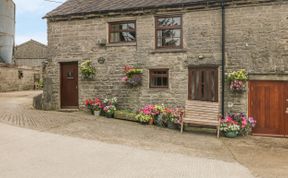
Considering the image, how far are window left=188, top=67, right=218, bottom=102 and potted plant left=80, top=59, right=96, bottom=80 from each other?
4.91 m

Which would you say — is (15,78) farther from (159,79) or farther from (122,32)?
(159,79)

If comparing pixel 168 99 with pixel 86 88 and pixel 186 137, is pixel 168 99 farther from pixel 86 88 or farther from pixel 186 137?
pixel 86 88

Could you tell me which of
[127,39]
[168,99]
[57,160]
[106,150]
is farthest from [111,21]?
[57,160]

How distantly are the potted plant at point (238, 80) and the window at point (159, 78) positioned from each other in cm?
285

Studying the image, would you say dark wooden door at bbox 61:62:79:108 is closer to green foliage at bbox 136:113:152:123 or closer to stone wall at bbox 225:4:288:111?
green foliage at bbox 136:113:152:123

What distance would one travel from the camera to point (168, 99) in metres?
13.6

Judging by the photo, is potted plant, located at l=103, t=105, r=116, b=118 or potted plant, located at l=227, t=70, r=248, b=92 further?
potted plant, located at l=103, t=105, r=116, b=118

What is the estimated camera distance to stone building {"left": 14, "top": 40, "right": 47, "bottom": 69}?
4716 cm

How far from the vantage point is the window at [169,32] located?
13633 mm

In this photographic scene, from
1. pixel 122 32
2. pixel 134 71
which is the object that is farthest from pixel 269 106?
pixel 122 32

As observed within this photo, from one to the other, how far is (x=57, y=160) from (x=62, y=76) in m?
9.50

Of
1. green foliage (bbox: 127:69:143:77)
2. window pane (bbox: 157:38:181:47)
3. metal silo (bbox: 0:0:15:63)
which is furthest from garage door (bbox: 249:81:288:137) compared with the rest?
metal silo (bbox: 0:0:15:63)

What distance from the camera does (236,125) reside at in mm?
11789

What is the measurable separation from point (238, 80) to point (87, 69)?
23.5 feet
